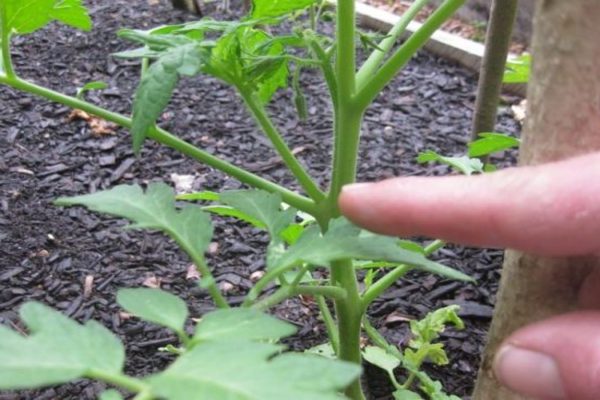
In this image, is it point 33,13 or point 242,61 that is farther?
point 33,13

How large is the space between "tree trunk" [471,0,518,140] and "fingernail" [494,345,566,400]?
1025mm

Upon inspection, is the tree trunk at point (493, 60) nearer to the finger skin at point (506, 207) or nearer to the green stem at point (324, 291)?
the green stem at point (324, 291)

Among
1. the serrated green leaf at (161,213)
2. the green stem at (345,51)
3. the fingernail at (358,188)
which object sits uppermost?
the green stem at (345,51)

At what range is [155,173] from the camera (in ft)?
6.25

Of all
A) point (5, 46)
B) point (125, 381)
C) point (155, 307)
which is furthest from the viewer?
point (5, 46)

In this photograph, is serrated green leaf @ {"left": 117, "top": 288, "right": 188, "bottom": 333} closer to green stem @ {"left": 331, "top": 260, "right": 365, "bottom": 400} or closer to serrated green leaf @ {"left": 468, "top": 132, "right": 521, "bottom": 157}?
green stem @ {"left": 331, "top": 260, "right": 365, "bottom": 400}

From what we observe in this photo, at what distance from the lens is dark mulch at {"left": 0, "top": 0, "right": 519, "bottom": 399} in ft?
4.70

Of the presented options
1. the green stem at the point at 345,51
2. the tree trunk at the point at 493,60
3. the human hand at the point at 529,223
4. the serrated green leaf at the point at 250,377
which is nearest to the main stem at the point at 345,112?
the green stem at the point at 345,51

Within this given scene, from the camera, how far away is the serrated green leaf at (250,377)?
1.35 feet

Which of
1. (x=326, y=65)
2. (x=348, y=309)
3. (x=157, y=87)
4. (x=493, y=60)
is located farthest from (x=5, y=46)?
(x=493, y=60)

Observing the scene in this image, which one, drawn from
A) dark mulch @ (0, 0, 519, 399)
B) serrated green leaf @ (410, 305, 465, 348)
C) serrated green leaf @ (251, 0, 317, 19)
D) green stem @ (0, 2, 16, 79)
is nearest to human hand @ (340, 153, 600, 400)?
serrated green leaf @ (251, 0, 317, 19)

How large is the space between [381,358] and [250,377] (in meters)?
0.81

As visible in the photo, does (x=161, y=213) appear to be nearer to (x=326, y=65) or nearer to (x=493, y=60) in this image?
(x=326, y=65)

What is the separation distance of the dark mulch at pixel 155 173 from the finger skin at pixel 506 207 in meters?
0.81
